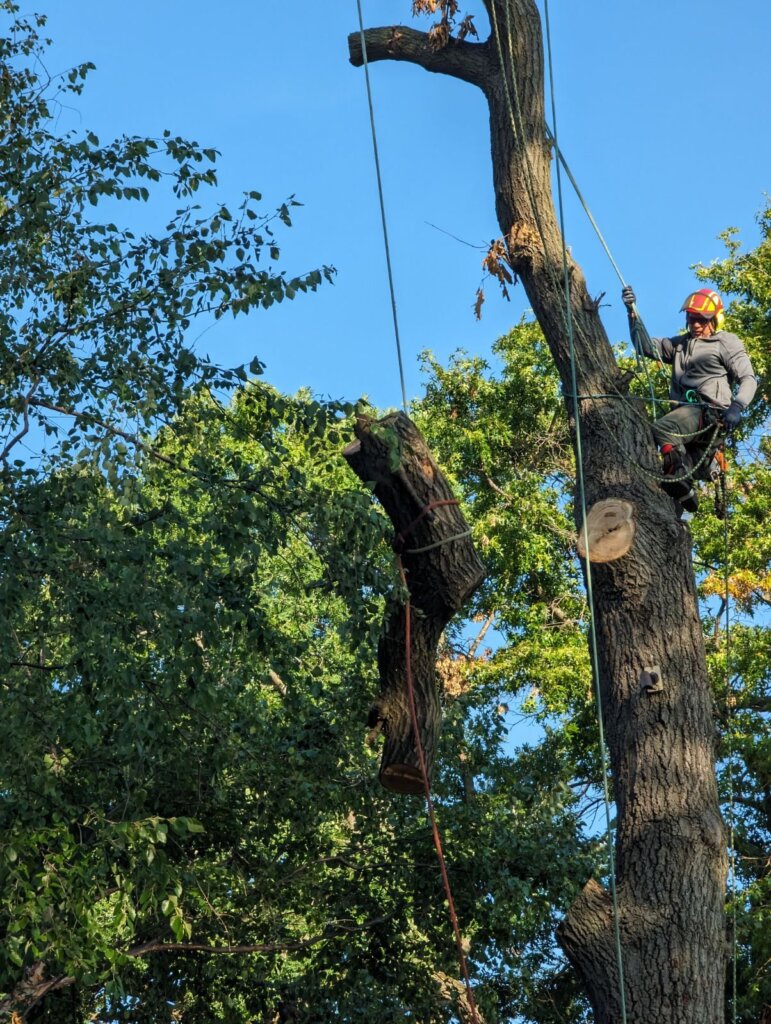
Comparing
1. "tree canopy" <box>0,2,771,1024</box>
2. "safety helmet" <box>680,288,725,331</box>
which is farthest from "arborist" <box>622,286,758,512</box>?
"tree canopy" <box>0,2,771,1024</box>

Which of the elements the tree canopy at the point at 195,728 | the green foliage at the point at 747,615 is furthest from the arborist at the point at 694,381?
the green foliage at the point at 747,615

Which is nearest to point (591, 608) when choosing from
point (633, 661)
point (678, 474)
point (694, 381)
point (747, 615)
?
point (633, 661)

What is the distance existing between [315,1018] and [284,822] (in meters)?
1.17

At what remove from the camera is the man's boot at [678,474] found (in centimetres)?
717

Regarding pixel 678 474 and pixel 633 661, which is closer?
pixel 633 661

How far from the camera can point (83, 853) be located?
670cm

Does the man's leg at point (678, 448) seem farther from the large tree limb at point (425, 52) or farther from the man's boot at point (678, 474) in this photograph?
the large tree limb at point (425, 52)

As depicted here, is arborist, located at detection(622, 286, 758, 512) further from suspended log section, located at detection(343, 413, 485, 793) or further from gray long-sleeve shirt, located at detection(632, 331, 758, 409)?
suspended log section, located at detection(343, 413, 485, 793)

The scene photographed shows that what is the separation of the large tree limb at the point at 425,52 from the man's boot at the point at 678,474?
253 centimetres

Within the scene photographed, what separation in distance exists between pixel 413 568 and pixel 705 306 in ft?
9.92

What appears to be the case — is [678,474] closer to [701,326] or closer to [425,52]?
[701,326]

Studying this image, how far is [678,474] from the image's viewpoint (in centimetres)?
727

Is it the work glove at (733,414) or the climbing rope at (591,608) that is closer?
the climbing rope at (591,608)

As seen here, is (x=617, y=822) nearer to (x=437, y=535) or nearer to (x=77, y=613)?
(x=437, y=535)
